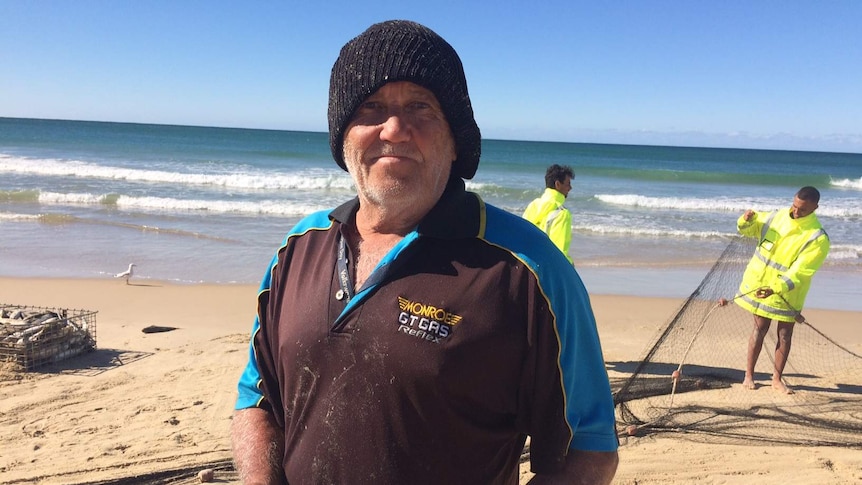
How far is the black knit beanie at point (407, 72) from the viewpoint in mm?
1540

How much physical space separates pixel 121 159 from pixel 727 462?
1445 inches

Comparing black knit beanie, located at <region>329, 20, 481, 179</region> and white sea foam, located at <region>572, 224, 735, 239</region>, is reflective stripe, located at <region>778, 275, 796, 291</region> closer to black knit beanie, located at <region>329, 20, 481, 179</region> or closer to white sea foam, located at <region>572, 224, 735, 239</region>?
black knit beanie, located at <region>329, 20, 481, 179</region>

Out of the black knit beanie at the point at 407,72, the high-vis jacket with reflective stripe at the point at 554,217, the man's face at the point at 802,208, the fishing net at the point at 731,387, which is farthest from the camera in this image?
the high-vis jacket with reflective stripe at the point at 554,217

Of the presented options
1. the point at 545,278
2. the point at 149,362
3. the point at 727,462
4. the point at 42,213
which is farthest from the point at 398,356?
the point at 42,213

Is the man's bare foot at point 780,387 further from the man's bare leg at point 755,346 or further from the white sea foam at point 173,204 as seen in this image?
the white sea foam at point 173,204

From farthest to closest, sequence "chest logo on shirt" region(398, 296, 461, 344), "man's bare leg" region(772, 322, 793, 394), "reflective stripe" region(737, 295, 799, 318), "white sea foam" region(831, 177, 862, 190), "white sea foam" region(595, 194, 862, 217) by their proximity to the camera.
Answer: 1. "white sea foam" region(831, 177, 862, 190)
2. "white sea foam" region(595, 194, 862, 217)
3. "man's bare leg" region(772, 322, 793, 394)
4. "reflective stripe" region(737, 295, 799, 318)
5. "chest logo on shirt" region(398, 296, 461, 344)

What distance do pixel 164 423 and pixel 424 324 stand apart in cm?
456

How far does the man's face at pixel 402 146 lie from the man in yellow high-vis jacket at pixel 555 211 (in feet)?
16.5

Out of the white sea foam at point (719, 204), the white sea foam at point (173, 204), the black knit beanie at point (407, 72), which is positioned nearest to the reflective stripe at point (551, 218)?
the black knit beanie at point (407, 72)

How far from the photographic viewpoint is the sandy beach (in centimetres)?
440

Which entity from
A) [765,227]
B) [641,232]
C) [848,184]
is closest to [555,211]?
[765,227]

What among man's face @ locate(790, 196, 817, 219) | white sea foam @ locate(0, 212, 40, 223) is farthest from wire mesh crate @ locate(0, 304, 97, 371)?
white sea foam @ locate(0, 212, 40, 223)

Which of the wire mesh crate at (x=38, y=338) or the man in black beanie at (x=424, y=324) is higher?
the man in black beanie at (x=424, y=324)

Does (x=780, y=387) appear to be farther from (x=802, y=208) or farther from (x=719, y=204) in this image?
(x=719, y=204)
